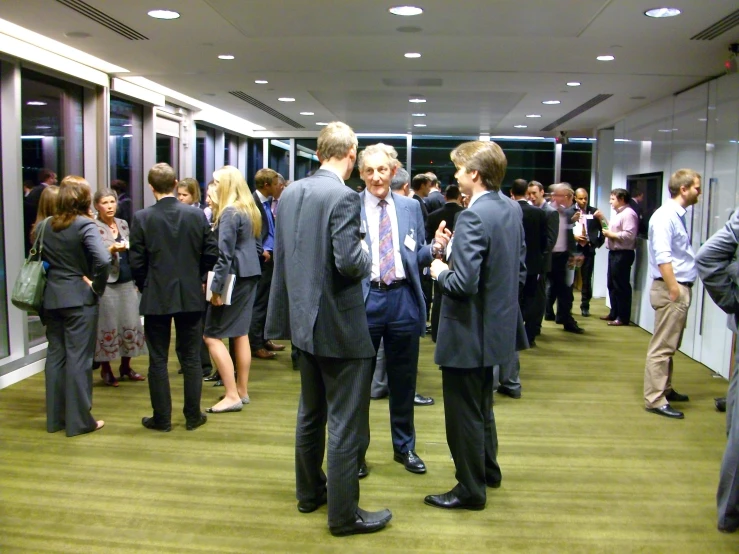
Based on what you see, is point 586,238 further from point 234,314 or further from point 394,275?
point 394,275

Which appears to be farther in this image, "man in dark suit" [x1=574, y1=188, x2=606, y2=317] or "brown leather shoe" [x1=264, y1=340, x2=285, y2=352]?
"man in dark suit" [x1=574, y1=188, x2=606, y2=317]

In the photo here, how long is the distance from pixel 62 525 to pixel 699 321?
19.7 ft

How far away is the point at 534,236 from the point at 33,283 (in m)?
4.21

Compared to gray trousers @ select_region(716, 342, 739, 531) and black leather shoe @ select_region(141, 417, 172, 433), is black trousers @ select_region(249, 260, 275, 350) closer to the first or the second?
black leather shoe @ select_region(141, 417, 172, 433)

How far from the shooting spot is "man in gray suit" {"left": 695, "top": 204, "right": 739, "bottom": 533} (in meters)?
3.15

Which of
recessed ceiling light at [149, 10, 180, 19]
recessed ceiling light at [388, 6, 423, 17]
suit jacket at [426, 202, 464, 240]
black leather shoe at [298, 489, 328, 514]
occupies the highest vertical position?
recessed ceiling light at [149, 10, 180, 19]

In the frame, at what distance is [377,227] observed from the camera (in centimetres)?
367

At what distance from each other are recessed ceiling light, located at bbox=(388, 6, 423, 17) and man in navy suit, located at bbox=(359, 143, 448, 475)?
4.83 ft

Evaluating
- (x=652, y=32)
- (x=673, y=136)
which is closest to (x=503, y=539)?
(x=652, y=32)

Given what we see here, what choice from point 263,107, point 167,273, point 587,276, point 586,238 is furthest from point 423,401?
point 263,107

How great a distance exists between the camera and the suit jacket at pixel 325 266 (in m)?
2.83

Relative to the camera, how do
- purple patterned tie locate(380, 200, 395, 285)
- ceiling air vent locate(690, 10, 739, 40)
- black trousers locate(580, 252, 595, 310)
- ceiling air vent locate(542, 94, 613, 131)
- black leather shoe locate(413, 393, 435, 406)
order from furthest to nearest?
1. black trousers locate(580, 252, 595, 310)
2. ceiling air vent locate(542, 94, 613, 131)
3. black leather shoe locate(413, 393, 435, 406)
4. ceiling air vent locate(690, 10, 739, 40)
5. purple patterned tie locate(380, 200, 395, 285)

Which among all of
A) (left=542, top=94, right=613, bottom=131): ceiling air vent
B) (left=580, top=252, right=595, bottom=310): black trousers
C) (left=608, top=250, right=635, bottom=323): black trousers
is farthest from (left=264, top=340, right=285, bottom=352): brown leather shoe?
(left=542, top=94, right=613, bottom=131): ceiling air vent

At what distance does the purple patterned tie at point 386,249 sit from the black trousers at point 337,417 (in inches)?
24.8
